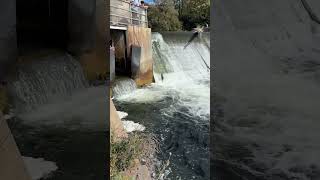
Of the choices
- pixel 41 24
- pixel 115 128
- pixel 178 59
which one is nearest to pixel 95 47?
pixel 41 24

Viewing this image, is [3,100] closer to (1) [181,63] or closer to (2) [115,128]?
(2) [115,128]

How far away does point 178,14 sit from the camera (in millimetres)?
21391

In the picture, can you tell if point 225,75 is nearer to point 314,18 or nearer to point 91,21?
point 314,18

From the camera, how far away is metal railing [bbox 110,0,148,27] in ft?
34.1

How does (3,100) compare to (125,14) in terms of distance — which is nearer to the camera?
(3,100)

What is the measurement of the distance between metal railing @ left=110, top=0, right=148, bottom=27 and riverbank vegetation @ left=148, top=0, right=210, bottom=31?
21.5 ft

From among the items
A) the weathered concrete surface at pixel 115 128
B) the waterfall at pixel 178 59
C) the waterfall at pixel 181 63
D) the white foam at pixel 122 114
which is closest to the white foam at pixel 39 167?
the weathered concrete surface at pixel 115 128

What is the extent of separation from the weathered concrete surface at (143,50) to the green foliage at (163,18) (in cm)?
753

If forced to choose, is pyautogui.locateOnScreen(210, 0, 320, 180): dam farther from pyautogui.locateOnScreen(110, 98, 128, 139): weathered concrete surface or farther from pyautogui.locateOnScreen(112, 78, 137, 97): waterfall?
pyautogui.locateOnScreen(112, 78, 137, 97): waterfall

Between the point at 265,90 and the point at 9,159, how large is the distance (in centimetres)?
115

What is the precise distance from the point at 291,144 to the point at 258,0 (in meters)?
0.59

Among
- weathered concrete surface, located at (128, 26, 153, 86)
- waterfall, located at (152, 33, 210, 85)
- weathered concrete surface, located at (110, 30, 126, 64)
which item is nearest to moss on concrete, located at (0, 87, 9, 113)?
weathered concrete surface, located at (128, 26, 153, 86)

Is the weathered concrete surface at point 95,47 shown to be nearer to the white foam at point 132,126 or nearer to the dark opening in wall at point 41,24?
the dark opening in wall at point 41,24

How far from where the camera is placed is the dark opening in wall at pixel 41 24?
2.02 m
